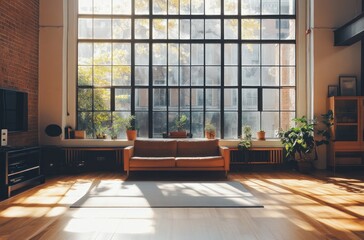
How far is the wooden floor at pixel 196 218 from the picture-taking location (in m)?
3.44

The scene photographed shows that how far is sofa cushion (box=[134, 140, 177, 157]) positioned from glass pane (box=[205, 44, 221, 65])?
7.87ft

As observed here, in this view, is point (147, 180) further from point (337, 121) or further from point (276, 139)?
point (337, 121)

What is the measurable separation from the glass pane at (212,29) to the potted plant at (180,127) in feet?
7.13

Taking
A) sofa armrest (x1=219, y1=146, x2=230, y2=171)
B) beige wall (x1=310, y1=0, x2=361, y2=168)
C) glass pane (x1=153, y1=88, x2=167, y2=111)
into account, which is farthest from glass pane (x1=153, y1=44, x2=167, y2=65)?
beige wall (x1=310, y1=0, x2=361, y2=168)

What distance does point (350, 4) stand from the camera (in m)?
7.94

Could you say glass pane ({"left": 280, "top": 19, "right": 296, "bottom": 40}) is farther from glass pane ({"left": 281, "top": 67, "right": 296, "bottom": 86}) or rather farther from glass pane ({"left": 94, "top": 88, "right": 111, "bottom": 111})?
glass pane ({"left": 94, "top": 88, "right": 111, "bottom": 111})

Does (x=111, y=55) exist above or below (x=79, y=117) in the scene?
above

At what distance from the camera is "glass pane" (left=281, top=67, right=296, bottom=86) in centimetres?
839

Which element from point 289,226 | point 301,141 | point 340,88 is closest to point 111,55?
point 301,141

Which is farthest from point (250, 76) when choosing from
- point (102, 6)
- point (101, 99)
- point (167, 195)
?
point (167, 195)

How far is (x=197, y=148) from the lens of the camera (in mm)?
7465

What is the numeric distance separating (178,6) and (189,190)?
4.96 metres

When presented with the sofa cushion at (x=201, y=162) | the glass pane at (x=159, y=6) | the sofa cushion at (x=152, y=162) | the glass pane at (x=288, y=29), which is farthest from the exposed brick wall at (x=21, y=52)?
the glass pane at (x=288, y=29)

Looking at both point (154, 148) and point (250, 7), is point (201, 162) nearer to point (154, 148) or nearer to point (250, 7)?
point (154, 148)
